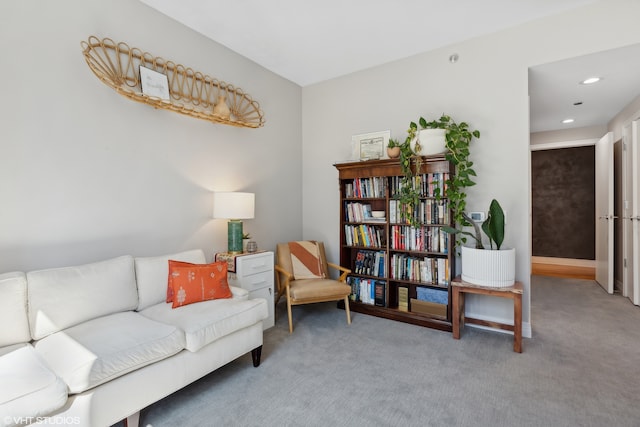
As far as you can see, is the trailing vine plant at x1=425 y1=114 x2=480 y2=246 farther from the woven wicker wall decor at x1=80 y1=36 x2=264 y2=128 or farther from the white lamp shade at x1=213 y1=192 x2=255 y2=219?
the woven wicker wall decor at x1=80 y1=36 x2=264 y2=128

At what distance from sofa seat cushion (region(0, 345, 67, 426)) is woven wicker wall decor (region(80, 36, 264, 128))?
181 cm

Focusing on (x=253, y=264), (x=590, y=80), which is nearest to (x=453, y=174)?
(x=590, y=80)

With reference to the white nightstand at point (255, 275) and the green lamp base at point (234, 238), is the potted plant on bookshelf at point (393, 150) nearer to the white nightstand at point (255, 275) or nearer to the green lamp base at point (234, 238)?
the white nightstand at point (255, 275)

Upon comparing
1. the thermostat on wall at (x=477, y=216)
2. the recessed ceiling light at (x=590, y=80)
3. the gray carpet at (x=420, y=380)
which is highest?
the recessed ceiling light at (x=590, y=80)

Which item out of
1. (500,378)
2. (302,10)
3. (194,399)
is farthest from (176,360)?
(302,10)

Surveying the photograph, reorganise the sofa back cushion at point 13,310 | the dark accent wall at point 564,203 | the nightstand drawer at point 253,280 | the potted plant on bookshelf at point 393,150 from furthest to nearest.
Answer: the dark accent wall at point 564,203, the potted plant on bookshelf at point 393,150, the nightstand drawer at point 253,280, the sofa back cushion at point 13,310

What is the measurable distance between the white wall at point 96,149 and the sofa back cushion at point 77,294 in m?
0.31

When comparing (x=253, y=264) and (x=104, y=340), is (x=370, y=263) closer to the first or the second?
(x=253, y=264)

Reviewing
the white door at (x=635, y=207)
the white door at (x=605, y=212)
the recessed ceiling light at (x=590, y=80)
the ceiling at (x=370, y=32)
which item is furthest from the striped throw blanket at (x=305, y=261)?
the white door at (x=605, y=212)

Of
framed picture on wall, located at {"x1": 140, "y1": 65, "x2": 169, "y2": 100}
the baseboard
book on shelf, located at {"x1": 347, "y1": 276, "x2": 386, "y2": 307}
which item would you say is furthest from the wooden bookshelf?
the baseboard

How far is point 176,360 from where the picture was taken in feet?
5.90

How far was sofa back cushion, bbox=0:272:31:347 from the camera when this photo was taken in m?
1.60

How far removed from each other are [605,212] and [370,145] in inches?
134

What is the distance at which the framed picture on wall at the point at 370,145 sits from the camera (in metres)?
3.61
